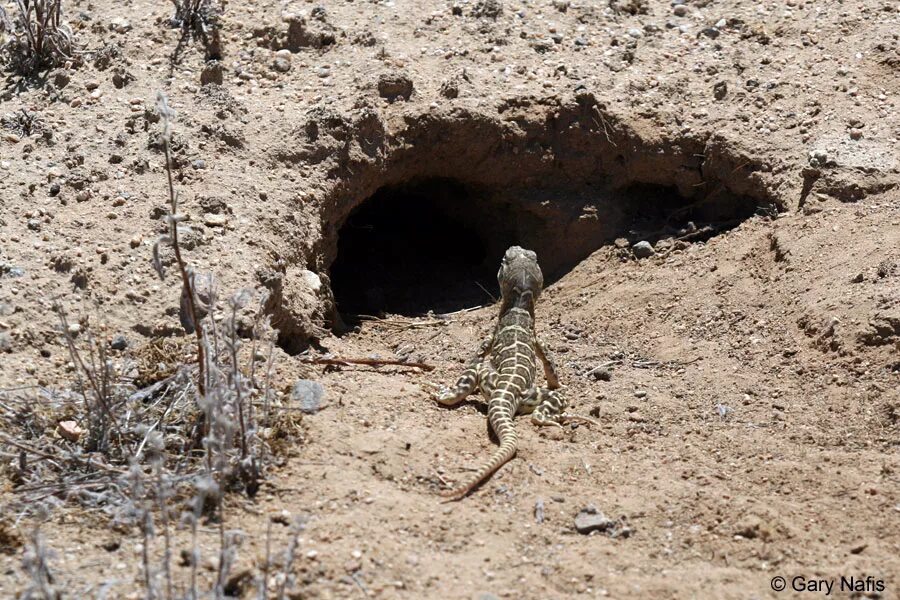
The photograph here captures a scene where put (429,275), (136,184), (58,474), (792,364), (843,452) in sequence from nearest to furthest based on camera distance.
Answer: (58,474) < (843,452) < (792,364) < (136,184) < (429,275)

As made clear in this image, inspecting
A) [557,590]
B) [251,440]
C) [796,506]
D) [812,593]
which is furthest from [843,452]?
[251,440]

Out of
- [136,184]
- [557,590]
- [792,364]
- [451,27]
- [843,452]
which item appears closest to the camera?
[557,590]

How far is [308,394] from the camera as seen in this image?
5719mm

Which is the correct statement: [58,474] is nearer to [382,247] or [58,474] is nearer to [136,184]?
[136,184]

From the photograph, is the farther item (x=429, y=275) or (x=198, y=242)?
(x=429, y=275)

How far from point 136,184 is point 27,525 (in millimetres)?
2871

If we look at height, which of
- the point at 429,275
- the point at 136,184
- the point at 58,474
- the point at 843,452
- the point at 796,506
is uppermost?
the point at 429,275

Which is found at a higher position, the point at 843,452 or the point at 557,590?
the point at 843,452

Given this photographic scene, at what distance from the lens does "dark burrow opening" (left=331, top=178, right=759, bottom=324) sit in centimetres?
823

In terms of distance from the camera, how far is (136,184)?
6.75 m

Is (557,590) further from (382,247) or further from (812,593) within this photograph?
(382,247)

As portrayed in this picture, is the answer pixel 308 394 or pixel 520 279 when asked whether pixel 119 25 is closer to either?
pixel 520 279

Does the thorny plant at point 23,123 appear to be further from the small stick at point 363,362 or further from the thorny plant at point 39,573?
the thorny plant at point 39,573

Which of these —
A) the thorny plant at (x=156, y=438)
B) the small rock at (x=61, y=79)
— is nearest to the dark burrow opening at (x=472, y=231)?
the small rock at (x=61, y=79)
